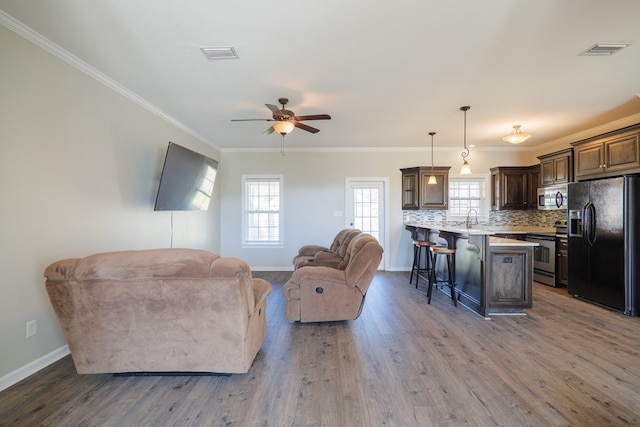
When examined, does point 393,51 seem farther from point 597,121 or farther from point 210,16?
point 597,121

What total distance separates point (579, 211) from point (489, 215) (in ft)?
6.86

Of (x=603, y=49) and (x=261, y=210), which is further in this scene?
(x=261, y=210)

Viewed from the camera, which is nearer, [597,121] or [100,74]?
[100,74]

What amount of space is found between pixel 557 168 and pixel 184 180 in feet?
20.3

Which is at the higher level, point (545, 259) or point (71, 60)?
point (71, 60)

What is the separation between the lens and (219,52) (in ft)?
7.98

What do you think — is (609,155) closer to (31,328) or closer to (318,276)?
(318,276)

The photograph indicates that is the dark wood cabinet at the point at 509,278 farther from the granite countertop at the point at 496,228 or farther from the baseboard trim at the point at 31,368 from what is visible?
the baseboard trim at the point at 31,368

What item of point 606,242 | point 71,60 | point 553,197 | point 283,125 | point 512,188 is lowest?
point 606,242

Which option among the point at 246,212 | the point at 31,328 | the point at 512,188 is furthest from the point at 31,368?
the point at 512,188

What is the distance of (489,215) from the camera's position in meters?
5.98

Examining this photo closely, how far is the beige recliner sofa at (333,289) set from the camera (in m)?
3.01

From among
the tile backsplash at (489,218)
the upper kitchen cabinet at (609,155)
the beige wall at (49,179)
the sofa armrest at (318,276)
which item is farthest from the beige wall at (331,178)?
the beige wall at (49,179)

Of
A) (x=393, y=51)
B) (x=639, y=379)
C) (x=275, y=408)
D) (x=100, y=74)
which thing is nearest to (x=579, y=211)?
(x=639, y=379)
